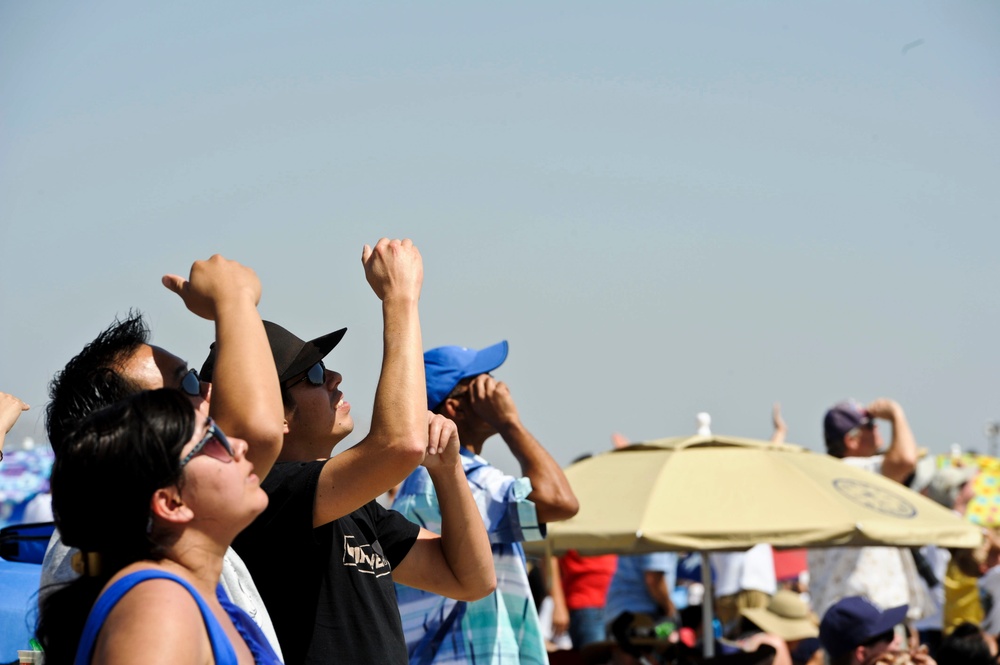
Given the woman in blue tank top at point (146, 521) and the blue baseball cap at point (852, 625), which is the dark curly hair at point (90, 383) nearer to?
the woman in blue tank top at point (146, 521)

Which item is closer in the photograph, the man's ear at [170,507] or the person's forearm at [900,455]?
the man's ear at [170,507]

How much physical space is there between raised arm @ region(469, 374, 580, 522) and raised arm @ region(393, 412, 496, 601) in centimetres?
115

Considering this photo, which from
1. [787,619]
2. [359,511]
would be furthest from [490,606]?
[787,619]

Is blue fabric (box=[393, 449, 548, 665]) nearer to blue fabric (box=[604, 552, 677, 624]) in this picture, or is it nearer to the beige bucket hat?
the beige bucket hat

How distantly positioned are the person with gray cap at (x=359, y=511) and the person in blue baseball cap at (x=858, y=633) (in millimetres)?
2744

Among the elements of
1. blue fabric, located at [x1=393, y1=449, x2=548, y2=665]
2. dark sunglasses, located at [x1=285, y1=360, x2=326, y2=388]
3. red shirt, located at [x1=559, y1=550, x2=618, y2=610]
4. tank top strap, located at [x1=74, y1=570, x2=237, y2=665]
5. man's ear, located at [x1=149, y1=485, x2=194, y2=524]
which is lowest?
red shirt, located at [x1=559, y1=550, x2=618, y2=610]

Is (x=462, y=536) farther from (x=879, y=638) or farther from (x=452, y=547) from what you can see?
(x=879, y=638)

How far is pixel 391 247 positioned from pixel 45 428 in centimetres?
87

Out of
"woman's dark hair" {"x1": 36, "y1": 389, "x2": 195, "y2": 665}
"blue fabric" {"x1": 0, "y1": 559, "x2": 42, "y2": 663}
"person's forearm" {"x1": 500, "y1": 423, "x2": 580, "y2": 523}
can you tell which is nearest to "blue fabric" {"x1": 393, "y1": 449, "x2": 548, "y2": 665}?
"person's forearm" {"x1": 500, "y1": 423, "x2": 580, "y2": 523}

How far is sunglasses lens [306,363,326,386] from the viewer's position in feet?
10.2

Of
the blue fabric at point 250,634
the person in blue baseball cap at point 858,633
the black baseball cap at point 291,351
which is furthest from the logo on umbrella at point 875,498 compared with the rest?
the blue fabric at point 250,634

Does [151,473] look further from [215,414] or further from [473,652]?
[473,652]

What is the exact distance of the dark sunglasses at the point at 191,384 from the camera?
257cm

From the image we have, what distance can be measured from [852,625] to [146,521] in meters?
4.24
